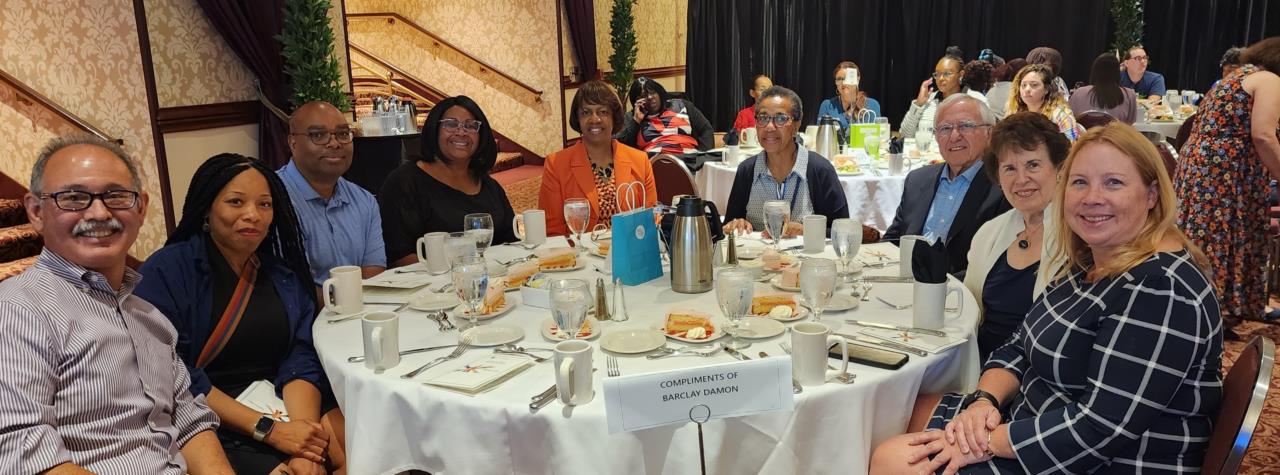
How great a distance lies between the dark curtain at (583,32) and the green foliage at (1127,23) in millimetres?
6370

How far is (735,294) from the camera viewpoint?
1605mm

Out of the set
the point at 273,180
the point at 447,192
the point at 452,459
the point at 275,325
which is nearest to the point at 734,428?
the point at 452,459

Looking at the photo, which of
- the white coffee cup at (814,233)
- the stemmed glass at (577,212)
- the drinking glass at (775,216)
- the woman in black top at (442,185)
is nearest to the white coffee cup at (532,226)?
the stemmed glass at (577,212)

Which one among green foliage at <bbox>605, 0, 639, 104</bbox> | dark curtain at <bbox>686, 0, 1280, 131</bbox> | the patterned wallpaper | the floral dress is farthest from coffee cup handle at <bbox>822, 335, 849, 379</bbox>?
dark curtain at <bbox>686, 0, 1280, 131</bbox>

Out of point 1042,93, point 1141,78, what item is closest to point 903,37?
point 1141,78

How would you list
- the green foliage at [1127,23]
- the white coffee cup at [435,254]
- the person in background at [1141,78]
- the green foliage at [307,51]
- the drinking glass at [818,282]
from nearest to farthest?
1. the drinking glass at [818,282]
2. the white coffee cup at [435,254]
3. the green foliage at [307,51]
4. the person in background at [1141,78]
5. the green foliage at [1127,23]

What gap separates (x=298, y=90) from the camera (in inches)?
211

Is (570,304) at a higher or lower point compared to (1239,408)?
higher

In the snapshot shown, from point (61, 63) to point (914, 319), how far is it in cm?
484

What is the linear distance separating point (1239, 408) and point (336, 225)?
2502mm

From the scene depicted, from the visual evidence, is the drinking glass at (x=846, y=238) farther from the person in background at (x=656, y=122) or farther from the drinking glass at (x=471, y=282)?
the person in background at (x=656, y=122)

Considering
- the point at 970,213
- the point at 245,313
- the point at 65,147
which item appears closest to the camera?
the point at 65,147

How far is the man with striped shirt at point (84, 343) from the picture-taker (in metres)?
1.27

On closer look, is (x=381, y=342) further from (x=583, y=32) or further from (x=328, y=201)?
(x=583, y=32)
